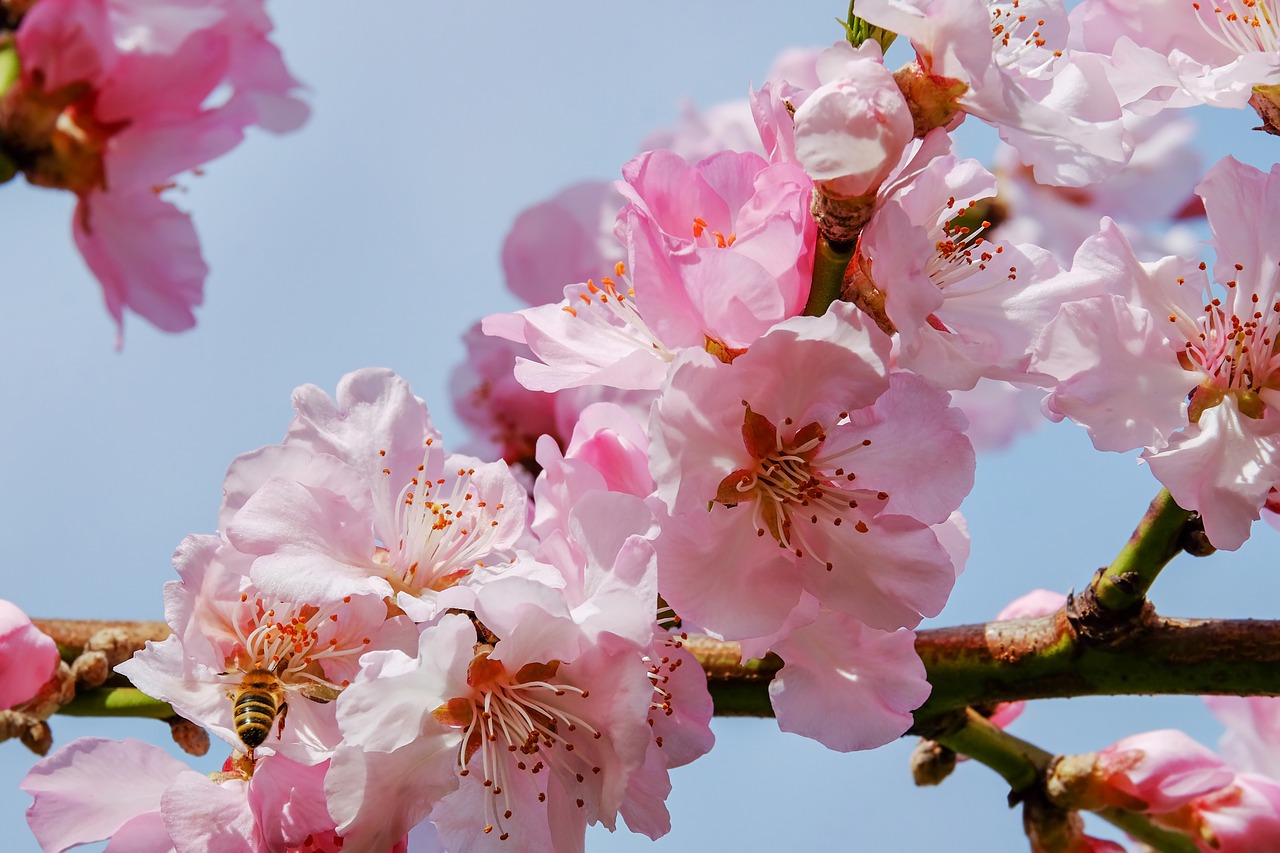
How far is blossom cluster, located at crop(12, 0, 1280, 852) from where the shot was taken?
3.36 ft

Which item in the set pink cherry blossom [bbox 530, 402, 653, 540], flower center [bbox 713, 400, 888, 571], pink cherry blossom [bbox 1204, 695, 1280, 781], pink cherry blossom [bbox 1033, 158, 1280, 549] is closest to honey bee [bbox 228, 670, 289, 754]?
pink cherry blossom [bbox 530, 402, 653, 540]

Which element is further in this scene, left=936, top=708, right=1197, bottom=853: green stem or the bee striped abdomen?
left=936, top=708, right=1197, bottom=853: green stem

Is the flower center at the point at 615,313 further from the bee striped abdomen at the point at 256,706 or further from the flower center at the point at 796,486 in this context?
the bee striped abdomen at the point at 256,706

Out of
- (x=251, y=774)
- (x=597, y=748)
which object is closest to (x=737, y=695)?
(x=597, y=748)

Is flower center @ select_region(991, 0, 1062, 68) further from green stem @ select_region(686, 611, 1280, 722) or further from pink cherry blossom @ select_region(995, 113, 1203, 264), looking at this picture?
pink cherry blossom @ select_region(995, 113, 1203, 264)

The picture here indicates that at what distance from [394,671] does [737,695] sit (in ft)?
1.70

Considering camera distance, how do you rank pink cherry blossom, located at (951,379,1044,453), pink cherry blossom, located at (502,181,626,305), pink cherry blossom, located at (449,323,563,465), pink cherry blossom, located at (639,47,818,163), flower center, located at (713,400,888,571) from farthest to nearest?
pink cherry blossom, located at (951,379,1044,453) → pink cherry blossom, located at (639,47,818,163) → pink cherry blossom, located at (502,181,626,305) → pink cherry blossom, located at (449,323,563,465) → flower center, located at (713,400,888,571)

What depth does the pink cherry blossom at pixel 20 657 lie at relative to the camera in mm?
1326

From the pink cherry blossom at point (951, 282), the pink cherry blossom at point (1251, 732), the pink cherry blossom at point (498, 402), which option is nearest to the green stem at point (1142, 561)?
the pink cherry blossom at point (951, 282)

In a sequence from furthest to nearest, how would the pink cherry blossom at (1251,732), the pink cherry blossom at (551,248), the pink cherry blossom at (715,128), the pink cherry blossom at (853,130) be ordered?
the pink cherry blossom at (715,128), the pink cherry blossom at (551,248), the pink cherry blossom at (1251,732), the pink cherry blossom at (853,130)

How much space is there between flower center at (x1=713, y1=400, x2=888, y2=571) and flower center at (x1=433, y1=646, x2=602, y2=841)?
0.24m

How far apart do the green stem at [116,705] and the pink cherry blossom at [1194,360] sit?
1.06m

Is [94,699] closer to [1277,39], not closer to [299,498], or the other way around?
[299,498]

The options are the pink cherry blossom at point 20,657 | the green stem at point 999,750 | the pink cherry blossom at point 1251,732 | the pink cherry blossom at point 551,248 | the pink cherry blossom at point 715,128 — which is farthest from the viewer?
the pink cherry blossom at point 715,128
